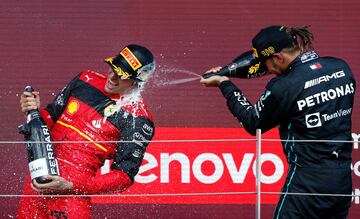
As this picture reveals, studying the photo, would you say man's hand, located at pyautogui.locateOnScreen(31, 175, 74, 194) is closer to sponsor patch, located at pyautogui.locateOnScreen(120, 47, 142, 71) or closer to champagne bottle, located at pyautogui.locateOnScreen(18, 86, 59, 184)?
champagne bottle, located at pyautogui.locateOnScreen(18, 86, 59, 184)

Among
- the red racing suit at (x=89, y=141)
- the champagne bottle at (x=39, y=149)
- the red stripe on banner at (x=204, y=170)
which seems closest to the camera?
the champagne bottle at (x=39, y=149)

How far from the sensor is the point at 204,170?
5.63 metres

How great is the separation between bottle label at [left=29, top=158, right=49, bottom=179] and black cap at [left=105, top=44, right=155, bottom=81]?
54cm

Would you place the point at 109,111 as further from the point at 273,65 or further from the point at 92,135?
the point at 273,65

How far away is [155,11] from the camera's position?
5727 millimetres

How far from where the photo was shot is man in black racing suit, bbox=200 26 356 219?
3781 millimetres

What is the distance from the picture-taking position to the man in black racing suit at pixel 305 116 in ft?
12.4

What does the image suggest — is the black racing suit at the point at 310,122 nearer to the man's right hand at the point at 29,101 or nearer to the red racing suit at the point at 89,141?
the red racing suit at the point at 89,141

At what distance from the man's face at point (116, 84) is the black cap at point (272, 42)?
70 centimetres

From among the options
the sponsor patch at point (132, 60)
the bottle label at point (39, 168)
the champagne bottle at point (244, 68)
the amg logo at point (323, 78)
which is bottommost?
the bottle label at point (39, 168)

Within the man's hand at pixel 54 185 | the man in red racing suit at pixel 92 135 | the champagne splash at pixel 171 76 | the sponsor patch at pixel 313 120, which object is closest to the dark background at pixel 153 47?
the champagne splash at pixel 171 76

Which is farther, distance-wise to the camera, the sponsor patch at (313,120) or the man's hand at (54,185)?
the man's hand at (54,185)

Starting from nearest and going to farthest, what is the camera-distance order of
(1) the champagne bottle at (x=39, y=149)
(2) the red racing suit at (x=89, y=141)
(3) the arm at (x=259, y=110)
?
(3) the arm at (x=259, y=110)
(1) the champagne bottle at (x=39, y=149)
(2) the red racing suit at (x=89, y=141)

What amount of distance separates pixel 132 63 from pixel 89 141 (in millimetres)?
408
